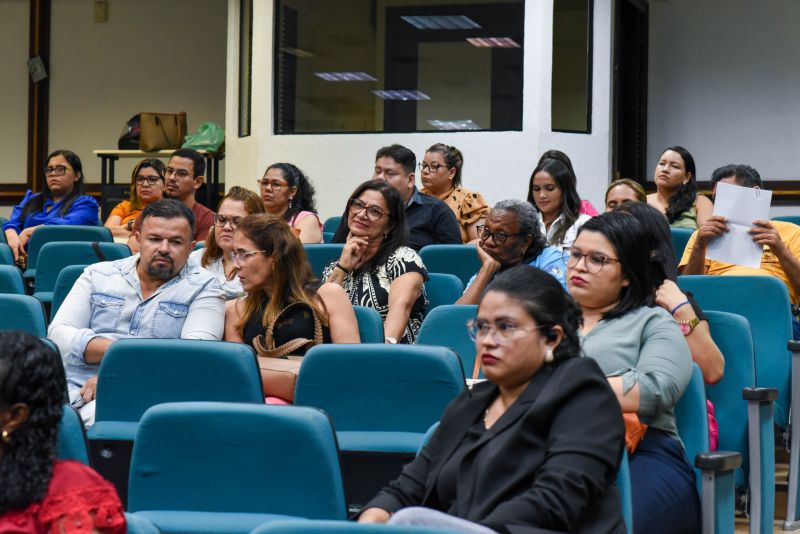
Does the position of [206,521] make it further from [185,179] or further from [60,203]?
[60,203]

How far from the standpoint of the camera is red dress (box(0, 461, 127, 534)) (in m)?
1.83

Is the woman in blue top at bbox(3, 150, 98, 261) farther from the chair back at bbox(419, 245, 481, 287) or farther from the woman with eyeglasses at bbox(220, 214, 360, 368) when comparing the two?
the woman with eyeglasses at bbox(220, 214, 360, 368)

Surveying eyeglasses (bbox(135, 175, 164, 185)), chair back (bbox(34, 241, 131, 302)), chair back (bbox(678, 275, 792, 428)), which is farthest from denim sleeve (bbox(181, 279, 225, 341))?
eyeglasses (bbox(135, 175, 164, 185))

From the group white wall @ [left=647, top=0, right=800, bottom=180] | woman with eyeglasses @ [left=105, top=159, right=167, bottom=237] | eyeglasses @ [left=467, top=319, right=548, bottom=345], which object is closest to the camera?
eyeglasses @ [left=467, top=319, right=548, bottom=345]

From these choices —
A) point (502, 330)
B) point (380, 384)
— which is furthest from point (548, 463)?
point (380, 384)

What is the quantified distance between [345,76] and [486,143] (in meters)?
1.28

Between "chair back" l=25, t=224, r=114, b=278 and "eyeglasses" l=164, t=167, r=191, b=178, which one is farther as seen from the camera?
"eyeglasses" l=164, t=167, r=191, b=178

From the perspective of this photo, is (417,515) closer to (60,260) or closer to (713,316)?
(713,316)

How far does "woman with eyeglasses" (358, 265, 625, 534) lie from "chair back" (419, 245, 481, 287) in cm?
267

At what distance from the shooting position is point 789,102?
948 cm

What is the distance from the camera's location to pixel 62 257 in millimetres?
5711

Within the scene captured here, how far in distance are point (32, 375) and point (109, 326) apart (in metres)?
2.02

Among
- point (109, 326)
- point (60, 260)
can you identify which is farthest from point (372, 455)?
point (60, 260)

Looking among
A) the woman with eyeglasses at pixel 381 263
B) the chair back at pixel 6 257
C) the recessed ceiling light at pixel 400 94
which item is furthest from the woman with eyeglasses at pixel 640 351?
the recessed ceiling light at pixel 400 94
